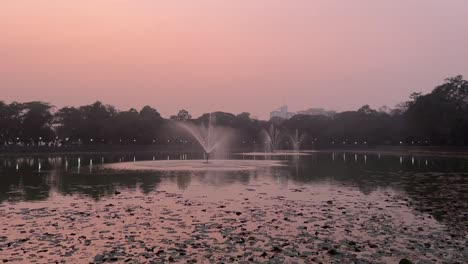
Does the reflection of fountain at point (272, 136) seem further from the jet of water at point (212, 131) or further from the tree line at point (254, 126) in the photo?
the jet of water at point (212, 131)

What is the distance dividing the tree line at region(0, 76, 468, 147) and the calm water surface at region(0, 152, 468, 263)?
7414cm

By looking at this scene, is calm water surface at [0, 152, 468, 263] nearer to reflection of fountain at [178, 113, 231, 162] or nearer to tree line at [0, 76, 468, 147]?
tree line at [0, 76, 468, 147]

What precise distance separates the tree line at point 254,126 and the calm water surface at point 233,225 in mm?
74140

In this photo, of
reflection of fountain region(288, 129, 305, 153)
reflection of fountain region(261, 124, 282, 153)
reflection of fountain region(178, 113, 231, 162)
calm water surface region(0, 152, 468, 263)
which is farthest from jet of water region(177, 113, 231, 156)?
calm water surface region(0, 152, 468, 263)

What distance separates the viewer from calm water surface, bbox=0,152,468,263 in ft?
31.4

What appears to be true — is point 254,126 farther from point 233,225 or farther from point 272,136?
point 233,225

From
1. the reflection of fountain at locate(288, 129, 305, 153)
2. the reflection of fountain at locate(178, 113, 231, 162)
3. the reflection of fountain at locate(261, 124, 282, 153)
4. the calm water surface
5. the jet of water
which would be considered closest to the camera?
the calm water surface

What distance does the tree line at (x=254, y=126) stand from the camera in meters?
93.0

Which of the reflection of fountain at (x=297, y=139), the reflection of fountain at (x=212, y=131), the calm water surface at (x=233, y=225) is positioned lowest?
the calm water surface at (x=233, y=225)

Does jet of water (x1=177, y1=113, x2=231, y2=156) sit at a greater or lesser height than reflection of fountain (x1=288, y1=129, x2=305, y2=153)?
greater

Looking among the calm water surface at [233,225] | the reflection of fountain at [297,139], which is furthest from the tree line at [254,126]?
the calm water surface at [233,225]

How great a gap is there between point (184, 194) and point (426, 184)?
14.2m

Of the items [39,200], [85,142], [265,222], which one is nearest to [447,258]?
[265,222]

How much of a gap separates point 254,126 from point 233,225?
147 metres
